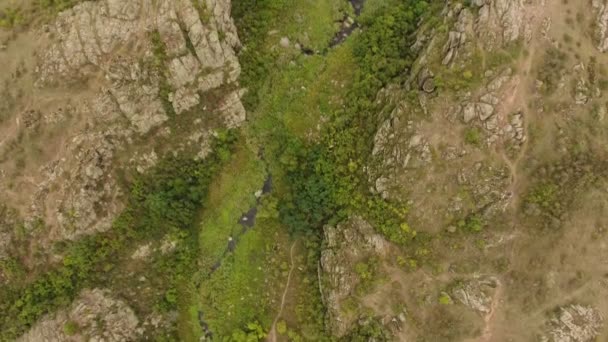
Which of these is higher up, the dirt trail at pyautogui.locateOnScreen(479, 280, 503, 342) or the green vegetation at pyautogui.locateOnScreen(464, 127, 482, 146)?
the green vegetation at pyautogui.locateOnScreen(464, 127, 482, 146)

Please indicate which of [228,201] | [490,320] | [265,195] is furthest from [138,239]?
[490,320]

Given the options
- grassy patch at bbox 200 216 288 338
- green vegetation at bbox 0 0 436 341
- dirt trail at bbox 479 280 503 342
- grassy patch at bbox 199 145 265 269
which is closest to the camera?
dirt trail at bbox 479 280 503 342

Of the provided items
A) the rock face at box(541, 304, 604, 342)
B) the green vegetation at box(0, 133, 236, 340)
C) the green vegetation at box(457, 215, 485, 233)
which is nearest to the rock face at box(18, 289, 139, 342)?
the green vegetation at box(0, 133, 236, 340)

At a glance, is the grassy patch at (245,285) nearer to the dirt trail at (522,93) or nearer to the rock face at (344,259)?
the rock face at (344,259)

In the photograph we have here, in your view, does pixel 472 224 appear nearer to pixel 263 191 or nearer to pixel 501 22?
pixel 501 22

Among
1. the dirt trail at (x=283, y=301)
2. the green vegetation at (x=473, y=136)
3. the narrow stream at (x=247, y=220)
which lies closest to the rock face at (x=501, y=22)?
the green vegetation at (x=473, y=136)

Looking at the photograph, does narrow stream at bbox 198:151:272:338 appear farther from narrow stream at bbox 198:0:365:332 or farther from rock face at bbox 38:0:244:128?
rock face at bbox 38:0:244:128
